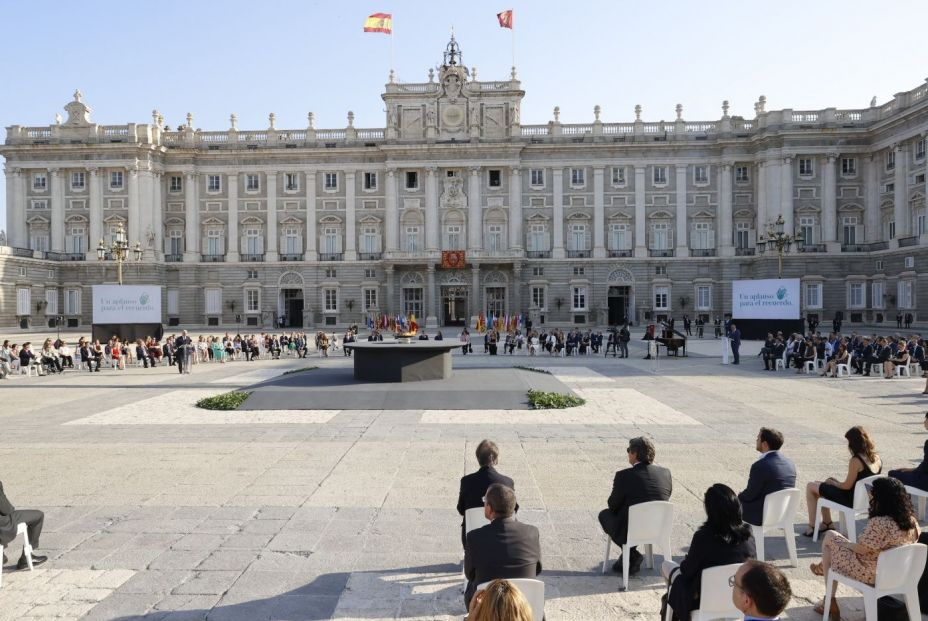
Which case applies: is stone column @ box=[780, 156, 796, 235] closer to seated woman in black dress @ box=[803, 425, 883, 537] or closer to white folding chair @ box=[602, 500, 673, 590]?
seated woman in black dress @ box=[803, 425, 883, 537]

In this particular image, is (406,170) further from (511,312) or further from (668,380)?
(668,380)

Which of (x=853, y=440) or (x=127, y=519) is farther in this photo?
(x=127, y=519)

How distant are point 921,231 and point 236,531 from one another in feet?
176

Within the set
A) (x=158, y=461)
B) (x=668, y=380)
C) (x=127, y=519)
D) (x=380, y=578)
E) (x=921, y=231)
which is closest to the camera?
(x=380, y=578)

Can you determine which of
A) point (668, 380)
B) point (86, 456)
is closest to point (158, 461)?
point (86, 456)

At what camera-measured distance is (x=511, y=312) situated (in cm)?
5566

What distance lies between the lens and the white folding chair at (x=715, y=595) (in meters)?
4.59

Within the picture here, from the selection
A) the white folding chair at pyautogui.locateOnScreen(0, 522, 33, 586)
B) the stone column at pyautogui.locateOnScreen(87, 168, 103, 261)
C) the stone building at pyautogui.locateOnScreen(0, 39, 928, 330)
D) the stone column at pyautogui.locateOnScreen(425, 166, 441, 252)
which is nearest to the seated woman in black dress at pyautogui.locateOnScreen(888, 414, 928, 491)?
the white folding chair at pyautogui.locateOnScreen(0, 522, 33, 586)

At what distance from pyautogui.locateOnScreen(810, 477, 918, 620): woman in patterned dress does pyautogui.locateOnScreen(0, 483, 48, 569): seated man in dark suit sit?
7176 millimetres

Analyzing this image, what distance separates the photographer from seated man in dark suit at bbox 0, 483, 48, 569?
6.05 m

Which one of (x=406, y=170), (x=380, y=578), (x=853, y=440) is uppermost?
(x=406, y=170)

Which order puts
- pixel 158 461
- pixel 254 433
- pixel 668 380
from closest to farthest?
1. pixel 158 461
2. pixel 254 433
3. pixel 668 380

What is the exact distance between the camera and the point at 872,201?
53469mm

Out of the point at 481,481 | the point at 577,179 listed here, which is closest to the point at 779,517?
the point at 481,481
